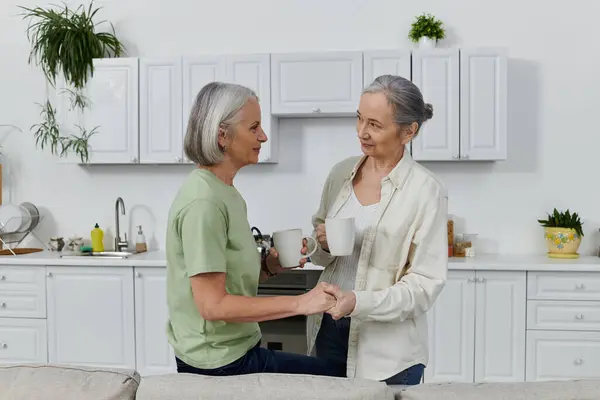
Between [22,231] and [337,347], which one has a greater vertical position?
[22,231]

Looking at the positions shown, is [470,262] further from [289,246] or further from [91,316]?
[91,316]

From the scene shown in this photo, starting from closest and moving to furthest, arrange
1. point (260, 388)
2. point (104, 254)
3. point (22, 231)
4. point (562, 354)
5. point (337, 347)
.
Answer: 1. point (260, 388)
2. point (337, 347)
3. point (562, 354)
4. point (104, 254)
5. point (22, 231)

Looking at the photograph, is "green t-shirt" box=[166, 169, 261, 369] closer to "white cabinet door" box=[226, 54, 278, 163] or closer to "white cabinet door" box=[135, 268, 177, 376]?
A: "white cabinet door" box=[135, 268, 177, 376]

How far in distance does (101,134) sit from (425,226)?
286 centimetres

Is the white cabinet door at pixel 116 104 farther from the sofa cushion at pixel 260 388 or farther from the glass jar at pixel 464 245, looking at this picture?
the sofa cushion at pixel 260 388

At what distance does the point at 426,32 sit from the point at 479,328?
70.5 inches

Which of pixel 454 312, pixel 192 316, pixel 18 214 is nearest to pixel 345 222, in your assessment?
pixel 192 316

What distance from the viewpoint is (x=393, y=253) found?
181 cm

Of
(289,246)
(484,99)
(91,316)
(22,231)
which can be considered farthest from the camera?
(22,231)

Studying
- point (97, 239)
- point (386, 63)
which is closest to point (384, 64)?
point (386, 63)

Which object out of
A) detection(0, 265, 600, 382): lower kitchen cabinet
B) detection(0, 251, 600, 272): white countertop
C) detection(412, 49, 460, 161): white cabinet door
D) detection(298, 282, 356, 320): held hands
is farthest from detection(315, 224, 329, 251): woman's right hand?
detection(412, 49, 460, 161): white cabinet door

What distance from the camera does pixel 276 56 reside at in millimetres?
3875

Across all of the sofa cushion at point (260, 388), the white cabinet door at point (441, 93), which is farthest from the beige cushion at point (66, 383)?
the white cabinet door at point (441, 93)

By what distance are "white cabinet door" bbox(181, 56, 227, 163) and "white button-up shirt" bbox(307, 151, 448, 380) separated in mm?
2343
